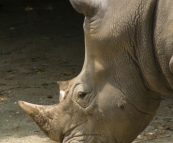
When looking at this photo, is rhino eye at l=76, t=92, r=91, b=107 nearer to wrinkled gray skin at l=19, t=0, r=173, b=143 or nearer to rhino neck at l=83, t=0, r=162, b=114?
wrinkled gray skin at l=19, t=0, r=173, b=143

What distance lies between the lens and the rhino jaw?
4059 millimetres

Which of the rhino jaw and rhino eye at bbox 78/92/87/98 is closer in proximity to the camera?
rhino eye at bbox 78/92/87/98

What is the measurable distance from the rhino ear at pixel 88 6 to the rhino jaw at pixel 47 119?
82 centimetres

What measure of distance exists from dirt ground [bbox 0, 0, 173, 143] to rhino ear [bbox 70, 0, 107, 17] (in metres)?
1.98

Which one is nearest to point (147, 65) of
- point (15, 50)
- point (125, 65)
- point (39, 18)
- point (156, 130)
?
point (125, 65)

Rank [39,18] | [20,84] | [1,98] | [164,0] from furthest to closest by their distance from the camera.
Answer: [39,18] < [20,84] < [1,98] < [164,0]

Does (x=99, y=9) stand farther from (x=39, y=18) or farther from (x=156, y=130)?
(x=39, y=18)

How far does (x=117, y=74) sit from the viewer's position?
3.66 metres

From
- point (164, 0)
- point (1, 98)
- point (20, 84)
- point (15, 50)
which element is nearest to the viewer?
point (164, 0)

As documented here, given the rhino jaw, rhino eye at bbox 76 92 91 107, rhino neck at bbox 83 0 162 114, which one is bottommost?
the rhino jaw

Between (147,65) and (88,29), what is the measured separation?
→ 0.42 metres

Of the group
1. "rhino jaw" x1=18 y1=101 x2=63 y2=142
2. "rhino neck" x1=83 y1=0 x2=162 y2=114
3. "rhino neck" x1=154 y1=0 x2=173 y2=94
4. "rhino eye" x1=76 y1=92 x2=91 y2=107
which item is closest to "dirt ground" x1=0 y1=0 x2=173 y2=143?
"rhino jaw" x1=18 y1=101 x2=63 y2=142

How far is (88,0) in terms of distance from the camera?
3.52 meters

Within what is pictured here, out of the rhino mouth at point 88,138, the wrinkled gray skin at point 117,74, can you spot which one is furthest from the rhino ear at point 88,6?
the rhino mouth at point 88,138
